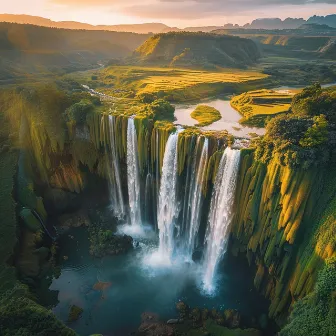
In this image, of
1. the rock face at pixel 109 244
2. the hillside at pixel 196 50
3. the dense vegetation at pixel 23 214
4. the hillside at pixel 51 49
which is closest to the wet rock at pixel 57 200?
the dense vegetation at pixel 23 214

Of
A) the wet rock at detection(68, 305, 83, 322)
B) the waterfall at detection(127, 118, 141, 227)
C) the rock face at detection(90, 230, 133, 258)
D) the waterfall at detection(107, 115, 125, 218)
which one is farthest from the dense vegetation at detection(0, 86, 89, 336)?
the waterfall at detection(127, 118, 141, 227)

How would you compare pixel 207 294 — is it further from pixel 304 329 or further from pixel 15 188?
pixel 15 188

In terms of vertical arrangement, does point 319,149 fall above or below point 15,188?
above

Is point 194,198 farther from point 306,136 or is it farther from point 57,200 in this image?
point 57,200

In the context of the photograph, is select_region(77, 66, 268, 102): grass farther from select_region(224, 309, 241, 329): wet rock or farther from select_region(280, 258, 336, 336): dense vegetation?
select_region(280, 258, 336, 336): dense vegetation

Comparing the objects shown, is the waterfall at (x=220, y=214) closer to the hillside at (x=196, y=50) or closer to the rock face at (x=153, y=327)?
the rock face at (x=153, y=327)

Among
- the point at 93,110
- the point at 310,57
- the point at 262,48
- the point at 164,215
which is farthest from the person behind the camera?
the point at 262,48

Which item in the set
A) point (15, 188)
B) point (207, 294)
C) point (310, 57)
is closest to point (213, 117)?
point (207, 294)
